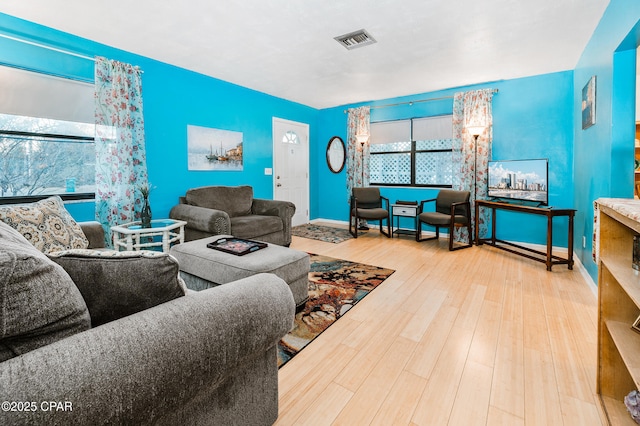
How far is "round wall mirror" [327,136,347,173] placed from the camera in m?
6.31

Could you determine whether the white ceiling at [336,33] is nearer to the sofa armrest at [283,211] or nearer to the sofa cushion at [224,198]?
the sofa cushion at [224,198]

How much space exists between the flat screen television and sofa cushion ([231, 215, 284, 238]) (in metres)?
3.03

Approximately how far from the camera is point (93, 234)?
254cm

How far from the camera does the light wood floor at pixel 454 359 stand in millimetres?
1429

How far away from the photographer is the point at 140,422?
0.70 metres

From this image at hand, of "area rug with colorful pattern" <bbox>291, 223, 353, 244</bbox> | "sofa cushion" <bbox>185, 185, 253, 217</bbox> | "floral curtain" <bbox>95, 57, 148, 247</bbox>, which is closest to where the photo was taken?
"floral curtain" <bbox>95, 57, 148, 247</bbox>

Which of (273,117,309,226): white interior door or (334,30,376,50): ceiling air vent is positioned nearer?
(334,30,376,50): ceiling air vent

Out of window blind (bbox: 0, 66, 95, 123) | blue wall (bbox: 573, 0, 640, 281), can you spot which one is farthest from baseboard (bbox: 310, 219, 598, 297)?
window blind (bbox: 0, 66, 95, 123)

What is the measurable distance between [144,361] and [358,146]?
5.53 meters

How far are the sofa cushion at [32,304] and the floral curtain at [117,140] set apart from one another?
3.08m

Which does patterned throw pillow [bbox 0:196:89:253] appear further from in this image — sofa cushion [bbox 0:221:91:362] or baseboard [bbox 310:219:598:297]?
baseboard [bbox 310:219:598:297]

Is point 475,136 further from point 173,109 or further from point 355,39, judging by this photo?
point 173,109

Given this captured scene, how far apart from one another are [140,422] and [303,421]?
2.87 feet

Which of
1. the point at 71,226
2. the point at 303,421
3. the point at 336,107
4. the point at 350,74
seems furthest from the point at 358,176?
the point at 303,421
